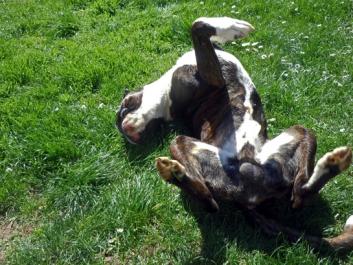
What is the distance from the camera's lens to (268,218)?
3557mm

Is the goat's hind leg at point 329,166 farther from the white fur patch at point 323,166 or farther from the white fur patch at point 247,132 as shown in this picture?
the white fur patch at point 247,132

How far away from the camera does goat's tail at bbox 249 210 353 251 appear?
10.9 feet

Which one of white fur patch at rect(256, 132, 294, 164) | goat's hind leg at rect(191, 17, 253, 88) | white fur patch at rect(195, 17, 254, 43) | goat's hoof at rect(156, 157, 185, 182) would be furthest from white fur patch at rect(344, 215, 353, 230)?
white fur patch at rect(195, 17, 254, 43)

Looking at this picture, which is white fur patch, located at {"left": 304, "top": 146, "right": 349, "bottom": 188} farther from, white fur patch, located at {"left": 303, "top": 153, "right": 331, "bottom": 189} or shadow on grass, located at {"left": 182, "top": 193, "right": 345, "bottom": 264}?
shadow on grass, located at {"left": 182, "top": 193, "right": 345, "bottom": 264}

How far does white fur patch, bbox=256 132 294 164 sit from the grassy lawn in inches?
14.6

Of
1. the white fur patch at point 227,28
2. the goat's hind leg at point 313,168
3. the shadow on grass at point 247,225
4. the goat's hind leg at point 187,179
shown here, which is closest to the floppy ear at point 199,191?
the goat's hind leg at point 187,179

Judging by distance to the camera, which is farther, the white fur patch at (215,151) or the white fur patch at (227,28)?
the white fur patch at (227,28)

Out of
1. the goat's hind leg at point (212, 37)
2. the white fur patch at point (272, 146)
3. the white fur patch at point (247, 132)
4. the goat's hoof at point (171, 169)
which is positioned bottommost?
the white fur patch at point (272, 146)

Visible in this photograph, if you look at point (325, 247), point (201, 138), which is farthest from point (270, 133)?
point (325, 247)

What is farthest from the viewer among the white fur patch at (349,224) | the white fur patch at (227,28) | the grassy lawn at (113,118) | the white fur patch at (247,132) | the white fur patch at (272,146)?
the white fur patch at (227,28)

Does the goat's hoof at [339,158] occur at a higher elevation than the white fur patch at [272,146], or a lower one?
higher

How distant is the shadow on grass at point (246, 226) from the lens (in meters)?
3.41

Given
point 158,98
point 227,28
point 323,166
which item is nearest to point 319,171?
point 323,166

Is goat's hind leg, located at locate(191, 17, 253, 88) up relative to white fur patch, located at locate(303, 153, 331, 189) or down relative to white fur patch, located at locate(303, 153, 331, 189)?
up
